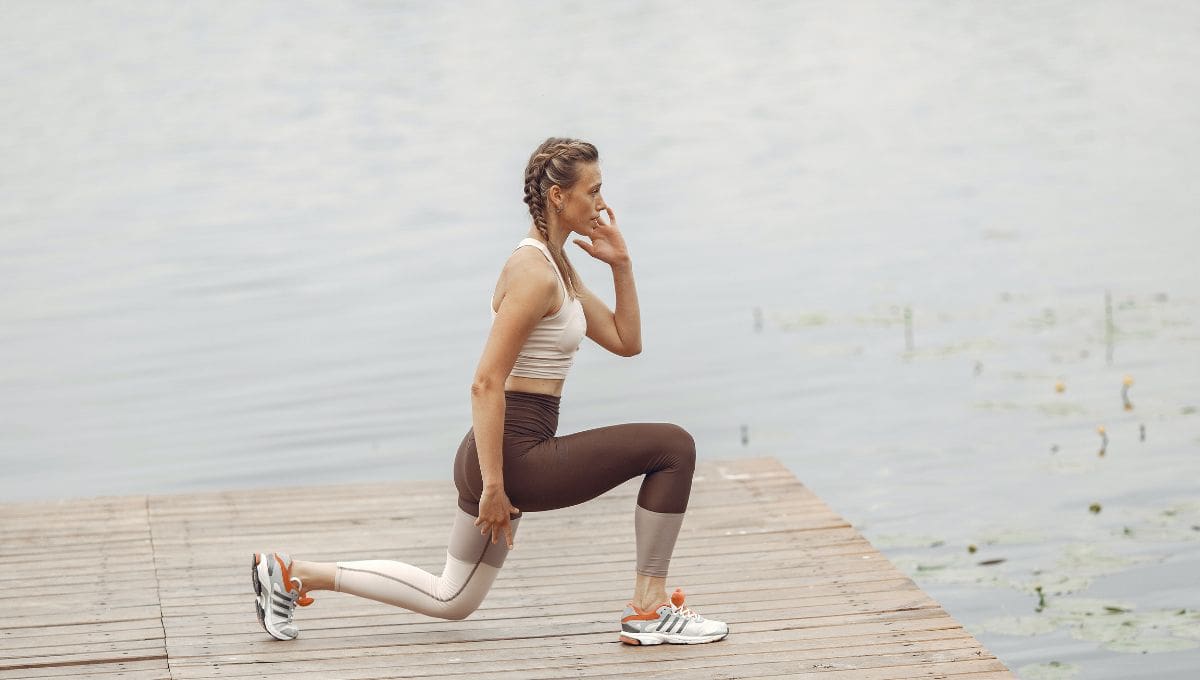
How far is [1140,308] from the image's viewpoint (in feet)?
39.2

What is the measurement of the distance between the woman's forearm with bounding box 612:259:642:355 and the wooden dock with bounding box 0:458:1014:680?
2.77 ft

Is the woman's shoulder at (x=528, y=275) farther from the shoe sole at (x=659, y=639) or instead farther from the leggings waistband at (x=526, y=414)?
the shoe sole at (x=659, y=639)

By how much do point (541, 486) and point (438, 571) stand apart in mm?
1323

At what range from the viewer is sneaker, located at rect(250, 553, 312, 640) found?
16.8 ft

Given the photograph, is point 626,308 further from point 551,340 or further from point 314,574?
point 314,574

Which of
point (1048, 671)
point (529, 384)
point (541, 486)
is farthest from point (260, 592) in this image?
point (1048, 671)

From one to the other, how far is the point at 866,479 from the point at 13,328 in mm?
7128

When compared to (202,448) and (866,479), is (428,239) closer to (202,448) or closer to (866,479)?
(202,448)

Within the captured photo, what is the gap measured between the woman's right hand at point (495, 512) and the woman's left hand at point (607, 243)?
0.72 metres

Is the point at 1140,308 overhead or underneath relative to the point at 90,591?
underneath

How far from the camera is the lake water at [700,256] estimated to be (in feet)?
28.6

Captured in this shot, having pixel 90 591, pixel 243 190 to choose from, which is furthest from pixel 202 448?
pixel 243 190

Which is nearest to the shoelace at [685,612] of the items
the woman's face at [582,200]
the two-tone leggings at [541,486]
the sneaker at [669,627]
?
the sneaker at [669,627]

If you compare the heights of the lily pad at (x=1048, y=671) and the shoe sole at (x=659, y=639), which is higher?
the shoe sole at (x=659, y=639)
